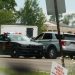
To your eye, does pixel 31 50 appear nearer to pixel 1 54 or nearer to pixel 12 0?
pixel 1 54

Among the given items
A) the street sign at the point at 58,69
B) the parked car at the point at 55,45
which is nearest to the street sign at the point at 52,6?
the street sign at the point at 58,69

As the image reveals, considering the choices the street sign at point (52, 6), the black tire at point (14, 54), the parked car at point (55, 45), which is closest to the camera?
the street sign at point (52, 6)

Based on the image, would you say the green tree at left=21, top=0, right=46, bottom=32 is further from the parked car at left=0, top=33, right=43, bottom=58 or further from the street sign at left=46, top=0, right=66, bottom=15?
the street sign at left=46, top=0, right=66, bottom=15

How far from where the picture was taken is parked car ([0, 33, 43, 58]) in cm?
2452

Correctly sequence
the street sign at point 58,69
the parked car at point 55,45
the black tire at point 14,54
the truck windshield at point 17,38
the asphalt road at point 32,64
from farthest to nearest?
the parked car at point 55,45
the truck windshield at point 17,38
the black tire at point 14,54
the street sign at point 58,69
the asphalt road at point 32,64

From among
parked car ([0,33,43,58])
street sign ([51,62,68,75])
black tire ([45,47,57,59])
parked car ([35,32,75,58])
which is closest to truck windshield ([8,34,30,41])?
parked car ([0,33,43,58])

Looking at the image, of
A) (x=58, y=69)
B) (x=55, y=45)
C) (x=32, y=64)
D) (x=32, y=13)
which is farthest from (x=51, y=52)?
(x=32, y=13)

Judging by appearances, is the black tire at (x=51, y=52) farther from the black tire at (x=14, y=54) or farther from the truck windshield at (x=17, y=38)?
the black tire at (x=14, y=54)

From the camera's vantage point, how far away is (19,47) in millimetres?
24516

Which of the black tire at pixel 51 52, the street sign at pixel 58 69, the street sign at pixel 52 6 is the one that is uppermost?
the street sign at pixel 52 6

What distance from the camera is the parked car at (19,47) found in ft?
80.4

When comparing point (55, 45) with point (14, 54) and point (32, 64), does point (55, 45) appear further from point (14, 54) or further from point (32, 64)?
point (32, 64)

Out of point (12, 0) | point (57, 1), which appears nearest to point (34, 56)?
point (57, 1)

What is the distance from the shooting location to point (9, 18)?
259ft
